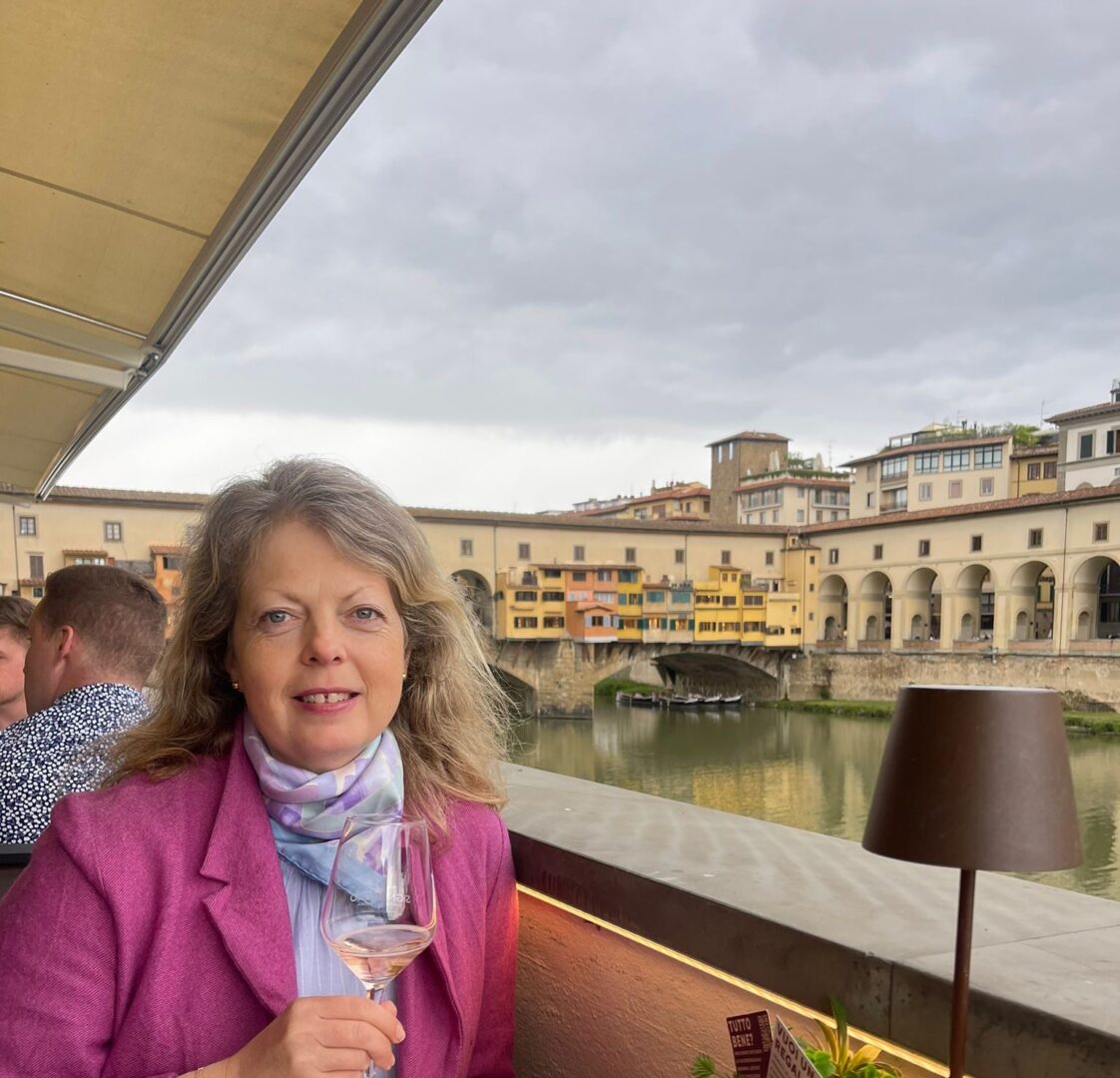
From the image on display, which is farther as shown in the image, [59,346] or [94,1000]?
[59,346]

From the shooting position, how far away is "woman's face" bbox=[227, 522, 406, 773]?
1.01 m

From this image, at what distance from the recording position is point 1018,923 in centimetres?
90

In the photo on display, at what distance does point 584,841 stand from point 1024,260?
6963 cm

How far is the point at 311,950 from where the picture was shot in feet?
3.14

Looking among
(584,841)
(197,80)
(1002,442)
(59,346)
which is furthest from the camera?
(1002,442)

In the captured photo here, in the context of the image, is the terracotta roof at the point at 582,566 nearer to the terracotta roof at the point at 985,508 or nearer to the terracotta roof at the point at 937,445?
the terracotta roof at the point at 985,508

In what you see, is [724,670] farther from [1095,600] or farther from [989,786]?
[989,786]

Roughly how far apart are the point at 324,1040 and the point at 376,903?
106 mm

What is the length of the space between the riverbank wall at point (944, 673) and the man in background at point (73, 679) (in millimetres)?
24282

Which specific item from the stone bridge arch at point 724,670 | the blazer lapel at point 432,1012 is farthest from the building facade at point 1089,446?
the blazer lapel at point 432,1012

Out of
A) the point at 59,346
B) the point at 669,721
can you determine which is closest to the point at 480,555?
the point at 669,721

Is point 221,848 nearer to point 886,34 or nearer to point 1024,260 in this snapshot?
point 886,34

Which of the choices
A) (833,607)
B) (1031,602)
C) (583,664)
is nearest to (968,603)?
(1031,602)

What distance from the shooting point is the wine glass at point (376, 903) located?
791 millimetres
